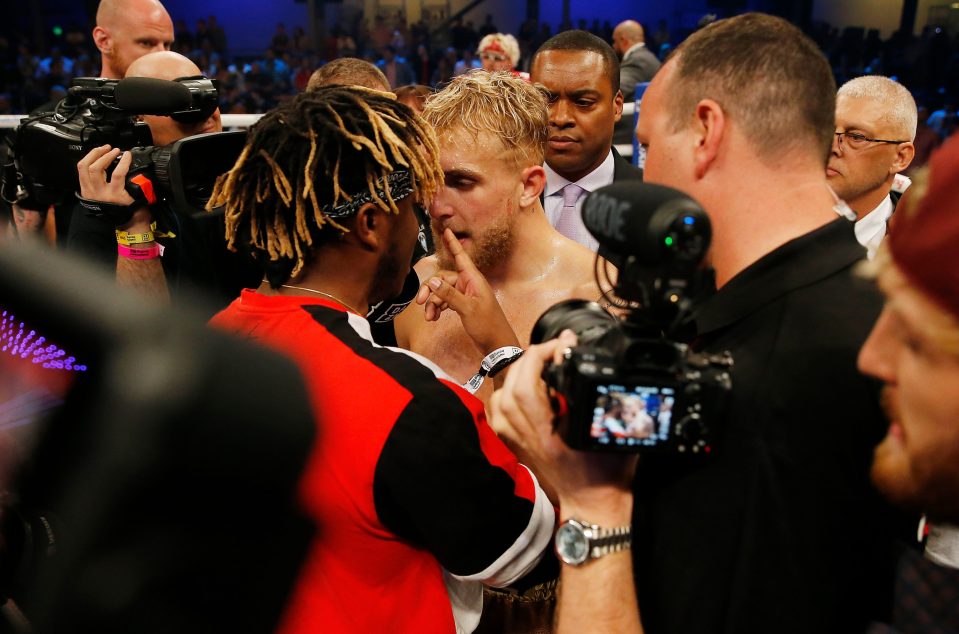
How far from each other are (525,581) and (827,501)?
0.62m

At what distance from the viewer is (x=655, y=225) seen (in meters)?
0.93

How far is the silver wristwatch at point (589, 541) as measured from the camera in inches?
44.4

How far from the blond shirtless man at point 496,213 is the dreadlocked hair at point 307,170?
0.74 m

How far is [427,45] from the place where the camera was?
15.2m

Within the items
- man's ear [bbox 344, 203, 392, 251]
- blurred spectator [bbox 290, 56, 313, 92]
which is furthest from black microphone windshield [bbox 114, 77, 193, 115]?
blurred spectator [bbox 290, 56, 313, 92]

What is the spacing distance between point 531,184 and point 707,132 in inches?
44.0

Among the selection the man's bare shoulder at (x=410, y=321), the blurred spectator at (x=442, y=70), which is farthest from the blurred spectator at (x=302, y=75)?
the man's bare shoulder at (x=410, y=321)

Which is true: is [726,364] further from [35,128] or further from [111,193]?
[35,128]

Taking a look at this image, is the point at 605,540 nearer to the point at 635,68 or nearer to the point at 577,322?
the point at 577,322

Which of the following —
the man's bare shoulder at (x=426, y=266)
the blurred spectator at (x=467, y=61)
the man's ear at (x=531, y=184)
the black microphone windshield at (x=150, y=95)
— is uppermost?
the black microphone windshield at (x=150, y=95)

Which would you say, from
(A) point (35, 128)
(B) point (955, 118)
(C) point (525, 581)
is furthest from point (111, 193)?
(B) point (955, 118)

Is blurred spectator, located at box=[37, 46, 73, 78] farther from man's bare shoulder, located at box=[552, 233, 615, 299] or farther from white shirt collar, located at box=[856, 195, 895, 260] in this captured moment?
white shirt collar, located at box=[856, 195, 895, 260]

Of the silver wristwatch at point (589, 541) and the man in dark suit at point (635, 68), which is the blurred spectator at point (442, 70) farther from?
the silver wristwatch at point (589, 541)

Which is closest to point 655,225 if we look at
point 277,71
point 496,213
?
point 496,213
